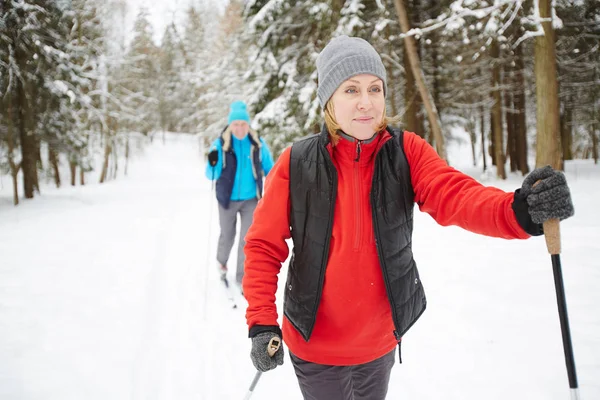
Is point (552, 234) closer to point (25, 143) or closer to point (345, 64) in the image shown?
point (345, 64)

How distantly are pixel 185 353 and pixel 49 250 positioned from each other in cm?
518

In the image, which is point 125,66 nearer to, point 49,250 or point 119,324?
point 49,250

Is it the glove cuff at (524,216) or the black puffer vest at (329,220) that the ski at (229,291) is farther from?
the glove cuff at (524,216)

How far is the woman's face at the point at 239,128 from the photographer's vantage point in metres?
5.27

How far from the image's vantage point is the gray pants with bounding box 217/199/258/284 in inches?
215

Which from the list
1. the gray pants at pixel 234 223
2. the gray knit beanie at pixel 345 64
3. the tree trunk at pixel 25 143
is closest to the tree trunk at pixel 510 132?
the gray pants at pixel 234 223

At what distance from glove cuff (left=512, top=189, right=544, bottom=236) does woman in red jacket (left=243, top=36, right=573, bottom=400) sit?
29 centimetres

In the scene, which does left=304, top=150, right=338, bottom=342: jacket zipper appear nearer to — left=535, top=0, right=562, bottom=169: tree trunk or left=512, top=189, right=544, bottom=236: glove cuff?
left=512, top=189, right=544, bottom=236: glove cuff

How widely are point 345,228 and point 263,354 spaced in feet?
2.14

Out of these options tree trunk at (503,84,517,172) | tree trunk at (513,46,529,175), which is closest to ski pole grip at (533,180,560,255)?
tree trunk at (513,46,529,175)

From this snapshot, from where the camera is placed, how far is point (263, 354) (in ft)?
5.09

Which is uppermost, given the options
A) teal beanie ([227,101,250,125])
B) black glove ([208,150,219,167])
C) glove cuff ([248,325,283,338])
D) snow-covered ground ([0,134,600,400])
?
teal beanie ([227,101,250,125])

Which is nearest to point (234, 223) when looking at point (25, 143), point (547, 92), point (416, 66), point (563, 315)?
point (563, 315)

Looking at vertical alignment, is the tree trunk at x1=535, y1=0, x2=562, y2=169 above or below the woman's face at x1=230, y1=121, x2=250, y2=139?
above
